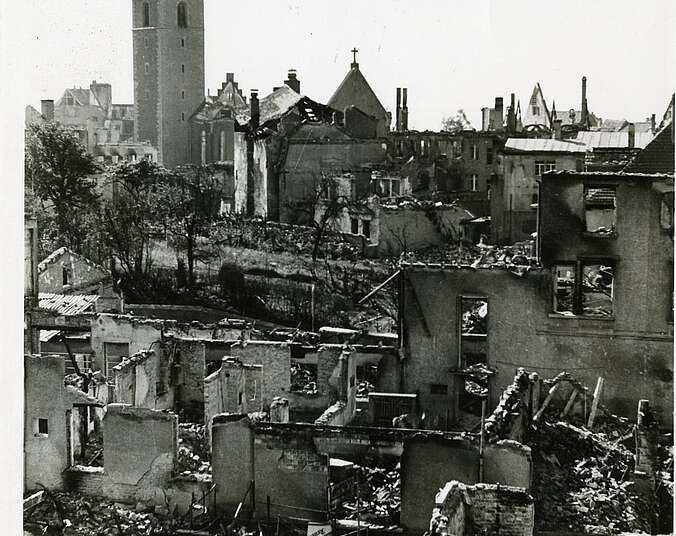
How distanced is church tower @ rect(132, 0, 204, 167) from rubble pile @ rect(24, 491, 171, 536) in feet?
49.4

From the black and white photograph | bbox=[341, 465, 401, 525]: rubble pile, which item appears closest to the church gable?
the black and white photograph

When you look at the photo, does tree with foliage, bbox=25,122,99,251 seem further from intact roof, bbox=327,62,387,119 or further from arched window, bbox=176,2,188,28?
intact roof, bbox=327,62,387,119

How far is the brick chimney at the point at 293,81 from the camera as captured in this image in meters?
22.8

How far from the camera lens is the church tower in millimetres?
31109

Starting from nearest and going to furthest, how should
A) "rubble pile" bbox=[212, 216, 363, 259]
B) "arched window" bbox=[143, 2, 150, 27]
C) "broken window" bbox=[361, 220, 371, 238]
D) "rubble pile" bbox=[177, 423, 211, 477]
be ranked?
"rubble pile" bbox=[177, 423, 211, 477] < "broken window" bbox=[361, 220, 371, 238] < "rubble pile" bbox=[212, 216, 363, 259] < "arched window" bbox=[143, 2, 150, 27]

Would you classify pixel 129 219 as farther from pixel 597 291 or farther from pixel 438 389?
pixel 597 291

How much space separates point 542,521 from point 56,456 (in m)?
8.87

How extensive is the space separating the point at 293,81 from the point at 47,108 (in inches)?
257

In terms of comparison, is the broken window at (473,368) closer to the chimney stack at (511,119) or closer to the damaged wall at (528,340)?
the damaged wall at (528,340)

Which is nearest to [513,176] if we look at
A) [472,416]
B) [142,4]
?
[472,416]

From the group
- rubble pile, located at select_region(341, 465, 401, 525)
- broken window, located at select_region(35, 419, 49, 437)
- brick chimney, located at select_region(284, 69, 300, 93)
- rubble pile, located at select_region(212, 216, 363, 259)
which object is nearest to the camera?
rubble pile, located at select_region(341, 465, 401, 525)

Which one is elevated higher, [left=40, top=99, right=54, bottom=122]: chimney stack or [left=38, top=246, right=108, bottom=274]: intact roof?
[left=40, top=99, right=54, bottom=122]: chimney stack

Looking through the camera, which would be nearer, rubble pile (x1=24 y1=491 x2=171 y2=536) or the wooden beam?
rubble pile (x1=24 y1=491 x2=171 y2=536)

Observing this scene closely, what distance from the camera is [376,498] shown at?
57.9 feet
